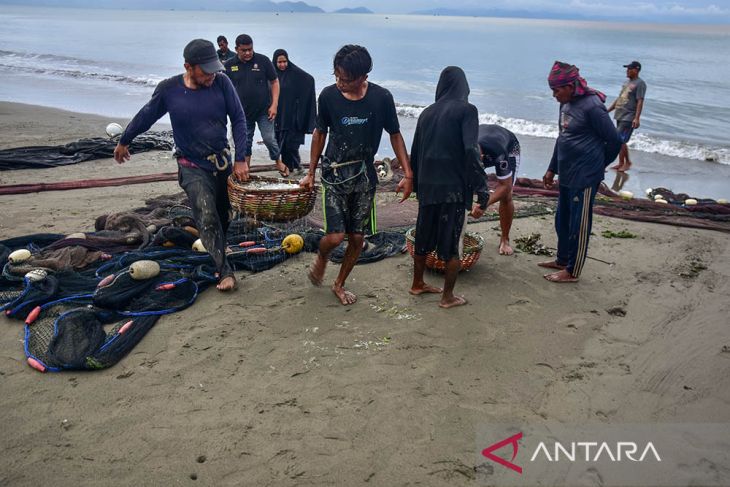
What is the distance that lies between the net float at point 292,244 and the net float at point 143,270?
1360mm

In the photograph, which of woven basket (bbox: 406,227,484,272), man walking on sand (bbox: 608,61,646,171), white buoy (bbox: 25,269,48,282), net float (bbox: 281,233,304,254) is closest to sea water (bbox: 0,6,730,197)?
man walking on sand (bbox: 608,61,646,171)

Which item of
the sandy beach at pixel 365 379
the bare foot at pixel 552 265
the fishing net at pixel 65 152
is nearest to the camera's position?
the sandy beach at pixel 365 379

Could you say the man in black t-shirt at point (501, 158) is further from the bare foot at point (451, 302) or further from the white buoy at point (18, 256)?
the white buoy at point (18, 256)

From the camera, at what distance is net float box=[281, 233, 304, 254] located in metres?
5.88

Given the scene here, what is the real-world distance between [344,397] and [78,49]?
48.2m

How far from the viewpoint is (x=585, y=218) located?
5320 mm

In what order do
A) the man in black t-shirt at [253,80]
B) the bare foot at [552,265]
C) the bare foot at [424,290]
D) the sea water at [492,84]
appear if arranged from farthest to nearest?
the sea water at [492,84], the man in black t-shirt at [253,80], the bare foot at [552,265], the bare foot at [424,290]

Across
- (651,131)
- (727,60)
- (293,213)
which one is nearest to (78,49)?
(651,131)

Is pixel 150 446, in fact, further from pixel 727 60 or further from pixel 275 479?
pixel 727 60

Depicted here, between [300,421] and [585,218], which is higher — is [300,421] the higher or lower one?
the lower one

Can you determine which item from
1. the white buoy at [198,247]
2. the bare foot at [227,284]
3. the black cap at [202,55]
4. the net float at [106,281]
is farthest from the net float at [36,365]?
the black cap at [202,55]

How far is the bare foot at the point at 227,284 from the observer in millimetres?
5051

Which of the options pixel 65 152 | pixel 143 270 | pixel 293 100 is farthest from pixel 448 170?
pixel 65 152

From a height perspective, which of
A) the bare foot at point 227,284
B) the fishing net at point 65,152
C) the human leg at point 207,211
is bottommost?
the fishing net at point 65,152
